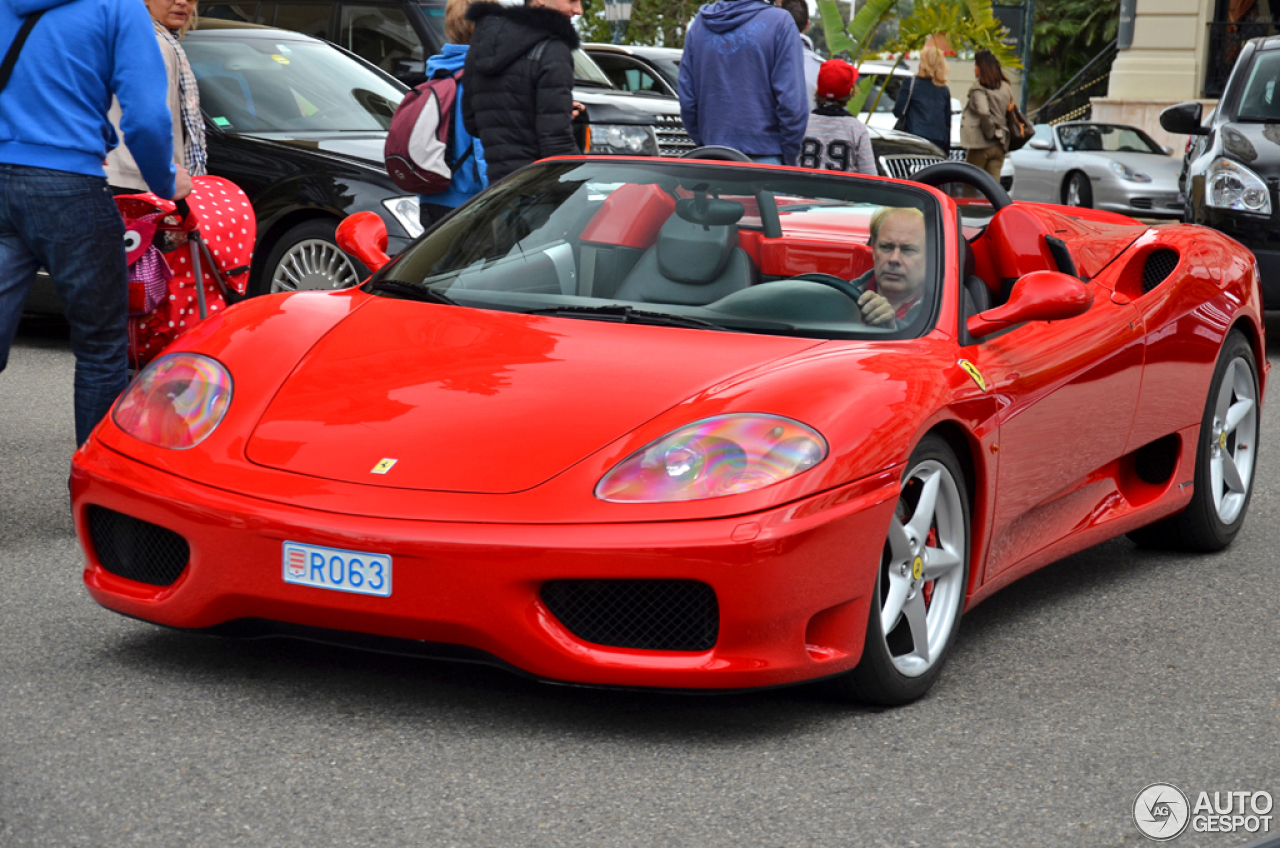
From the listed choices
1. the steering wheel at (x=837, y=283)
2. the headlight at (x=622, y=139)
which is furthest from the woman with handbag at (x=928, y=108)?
the steering wheel at (x=837, y=283)

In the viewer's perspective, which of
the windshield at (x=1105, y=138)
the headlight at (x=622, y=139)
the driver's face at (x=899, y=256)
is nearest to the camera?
the driver's face at (x=899, y=256)

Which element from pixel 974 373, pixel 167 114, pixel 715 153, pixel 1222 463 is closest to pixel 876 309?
pixel 974 373

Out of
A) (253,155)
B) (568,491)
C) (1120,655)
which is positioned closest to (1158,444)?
(1120,655)

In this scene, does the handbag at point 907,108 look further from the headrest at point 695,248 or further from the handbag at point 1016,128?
the headrest at point 695,248

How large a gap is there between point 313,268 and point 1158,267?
4.48m

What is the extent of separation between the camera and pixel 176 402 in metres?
3.79

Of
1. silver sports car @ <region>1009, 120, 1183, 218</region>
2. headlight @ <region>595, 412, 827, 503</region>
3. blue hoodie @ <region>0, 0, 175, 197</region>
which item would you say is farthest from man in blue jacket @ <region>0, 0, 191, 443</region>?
silver sports car @ <region>1009, 120, 1183, 218</region>

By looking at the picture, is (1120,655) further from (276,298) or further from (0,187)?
(0,187)

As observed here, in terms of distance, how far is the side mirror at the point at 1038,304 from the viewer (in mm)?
4117

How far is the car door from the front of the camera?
416cm

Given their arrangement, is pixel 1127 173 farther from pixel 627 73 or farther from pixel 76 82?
pixel 76 82

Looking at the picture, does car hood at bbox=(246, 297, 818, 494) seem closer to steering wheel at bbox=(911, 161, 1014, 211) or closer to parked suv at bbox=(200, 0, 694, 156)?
steering wheel at bbox=(911, 161, 1014, 211)

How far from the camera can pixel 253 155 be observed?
8.75m

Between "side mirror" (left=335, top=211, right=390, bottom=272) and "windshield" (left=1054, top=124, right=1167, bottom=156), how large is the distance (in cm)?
1816
